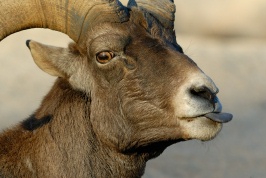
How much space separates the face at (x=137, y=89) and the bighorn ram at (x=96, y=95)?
0.04 ft

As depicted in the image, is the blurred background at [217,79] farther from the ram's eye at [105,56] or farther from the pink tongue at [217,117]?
the pink tongue at [217,117]

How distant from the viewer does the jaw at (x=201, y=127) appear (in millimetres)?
11727

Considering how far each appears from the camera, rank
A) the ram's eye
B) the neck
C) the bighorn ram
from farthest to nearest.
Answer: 1. the neck
2. the ram's eye
3. the bighorn ram

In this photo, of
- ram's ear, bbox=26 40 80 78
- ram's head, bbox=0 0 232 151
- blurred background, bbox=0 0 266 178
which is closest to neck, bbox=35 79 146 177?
ram's head, bbox=0 0 232 151

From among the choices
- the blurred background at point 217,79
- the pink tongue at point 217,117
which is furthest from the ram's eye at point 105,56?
the blurred background at point 217,79

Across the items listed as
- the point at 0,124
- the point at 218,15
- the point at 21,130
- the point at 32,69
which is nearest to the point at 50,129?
the point at 21,130

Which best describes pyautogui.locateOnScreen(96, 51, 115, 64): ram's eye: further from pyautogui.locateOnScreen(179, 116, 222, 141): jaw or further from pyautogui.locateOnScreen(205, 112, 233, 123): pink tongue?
pyautogui.locateOnScreen(205, 112, 233, 123): pink tongue

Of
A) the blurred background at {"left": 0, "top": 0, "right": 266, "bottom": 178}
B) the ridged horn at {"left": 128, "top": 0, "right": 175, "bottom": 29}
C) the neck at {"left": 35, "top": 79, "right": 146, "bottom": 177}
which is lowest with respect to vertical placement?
the blurred background at {"left": 0, "top": 0, "right": 266, "bottom": 178}

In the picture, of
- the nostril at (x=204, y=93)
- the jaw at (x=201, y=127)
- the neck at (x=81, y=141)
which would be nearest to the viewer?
the nostril at (x=204, y=93)

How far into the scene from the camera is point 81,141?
492 inches

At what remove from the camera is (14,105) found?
2550 centimetres

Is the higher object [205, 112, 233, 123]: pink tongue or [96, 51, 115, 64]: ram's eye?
[205, 112, 233, 123]: pink tongue

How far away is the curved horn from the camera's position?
1257 centimetres

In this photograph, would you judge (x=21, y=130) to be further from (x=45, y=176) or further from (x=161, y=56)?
(x=161, y=56)
